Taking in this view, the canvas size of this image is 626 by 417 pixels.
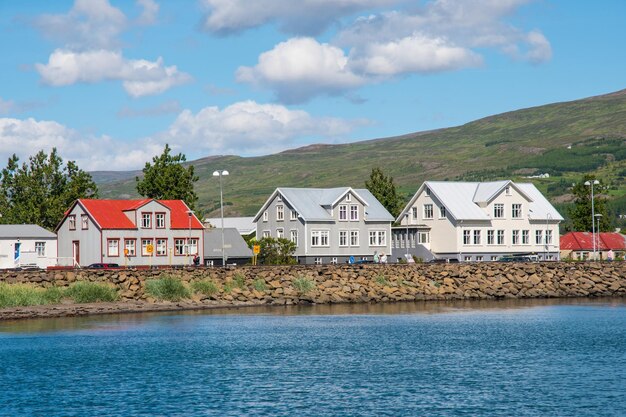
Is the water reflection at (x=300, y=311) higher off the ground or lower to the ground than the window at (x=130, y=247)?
lower

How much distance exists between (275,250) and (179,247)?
11.9 m

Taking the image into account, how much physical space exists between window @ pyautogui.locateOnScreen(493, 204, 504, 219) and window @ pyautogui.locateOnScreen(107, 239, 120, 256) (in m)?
52.3

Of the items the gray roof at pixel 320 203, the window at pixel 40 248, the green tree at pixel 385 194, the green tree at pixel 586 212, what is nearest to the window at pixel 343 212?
the gray roof at pixel 320 203

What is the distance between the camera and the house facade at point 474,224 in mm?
128875

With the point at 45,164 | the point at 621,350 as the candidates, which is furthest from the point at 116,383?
the point at 45,164

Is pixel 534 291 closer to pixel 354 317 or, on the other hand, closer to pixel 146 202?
pixel 354 317

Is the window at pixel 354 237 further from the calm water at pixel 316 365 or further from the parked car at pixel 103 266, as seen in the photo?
the calm water at pixel 316 365

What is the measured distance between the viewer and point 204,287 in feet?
297

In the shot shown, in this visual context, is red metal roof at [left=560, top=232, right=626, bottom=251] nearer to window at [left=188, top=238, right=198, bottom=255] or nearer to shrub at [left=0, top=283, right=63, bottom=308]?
window at [left=188, top=238, right=198, bottom=255]

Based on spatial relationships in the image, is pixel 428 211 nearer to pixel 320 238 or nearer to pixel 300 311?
pixel 320 238

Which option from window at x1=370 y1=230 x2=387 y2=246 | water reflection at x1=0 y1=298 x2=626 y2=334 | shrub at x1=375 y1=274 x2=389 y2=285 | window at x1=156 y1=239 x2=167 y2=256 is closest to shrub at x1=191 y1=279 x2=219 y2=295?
water reflection at x1=0 y1=298 x2=626 y2=334

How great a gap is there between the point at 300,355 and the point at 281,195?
6939 cm

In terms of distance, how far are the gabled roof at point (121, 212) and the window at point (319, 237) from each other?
1538cm

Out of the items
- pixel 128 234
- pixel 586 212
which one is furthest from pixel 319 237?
pixel 586 212
